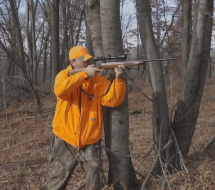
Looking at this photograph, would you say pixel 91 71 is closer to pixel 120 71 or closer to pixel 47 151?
pixel 120 71

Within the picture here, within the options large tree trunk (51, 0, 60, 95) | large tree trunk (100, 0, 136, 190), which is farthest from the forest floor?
large tree trunk (51, 0, 60, 95)

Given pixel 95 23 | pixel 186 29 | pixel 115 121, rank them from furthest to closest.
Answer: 1. pixel 186 29
2. pixel 95 23
3. pixel 115 121

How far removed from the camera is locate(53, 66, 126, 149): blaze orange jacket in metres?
4.00

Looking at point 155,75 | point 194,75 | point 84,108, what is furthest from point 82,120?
point 194,75

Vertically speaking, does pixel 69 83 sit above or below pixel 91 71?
below

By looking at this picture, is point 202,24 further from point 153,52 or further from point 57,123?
point 57,123

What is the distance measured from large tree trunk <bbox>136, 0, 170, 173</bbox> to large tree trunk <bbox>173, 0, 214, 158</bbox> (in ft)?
0.96

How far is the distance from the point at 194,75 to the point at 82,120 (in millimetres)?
1848

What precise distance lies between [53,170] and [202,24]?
2.84m

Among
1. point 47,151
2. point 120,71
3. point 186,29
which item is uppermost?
point 186,29

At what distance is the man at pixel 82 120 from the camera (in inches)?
157

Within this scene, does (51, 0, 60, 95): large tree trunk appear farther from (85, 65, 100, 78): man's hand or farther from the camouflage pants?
(85, 65, 100, 78): man's hand

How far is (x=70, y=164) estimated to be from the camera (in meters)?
4.17

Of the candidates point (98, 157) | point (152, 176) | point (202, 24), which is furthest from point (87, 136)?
point (202, 24)
